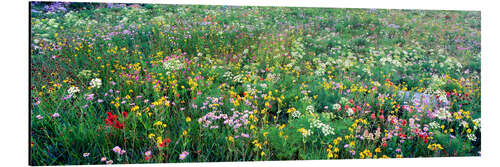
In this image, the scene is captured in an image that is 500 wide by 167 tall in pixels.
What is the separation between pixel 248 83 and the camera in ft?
11.0

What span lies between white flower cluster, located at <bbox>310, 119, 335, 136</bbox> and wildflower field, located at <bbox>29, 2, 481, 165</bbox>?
20 millimetres

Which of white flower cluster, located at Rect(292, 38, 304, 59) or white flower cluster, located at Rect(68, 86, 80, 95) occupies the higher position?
white flower cluster, located at Rect(292, 38, 304, 59)

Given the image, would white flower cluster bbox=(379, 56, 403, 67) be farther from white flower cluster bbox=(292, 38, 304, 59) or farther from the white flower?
the white flower

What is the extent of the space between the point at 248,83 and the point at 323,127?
99cm

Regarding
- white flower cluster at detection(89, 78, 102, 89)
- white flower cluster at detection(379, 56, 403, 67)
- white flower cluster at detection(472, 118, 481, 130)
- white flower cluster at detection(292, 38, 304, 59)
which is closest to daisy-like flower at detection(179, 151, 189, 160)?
white flower cluster at detection(89, 78, 102, 89)

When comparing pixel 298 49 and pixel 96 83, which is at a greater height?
pixel 298 49

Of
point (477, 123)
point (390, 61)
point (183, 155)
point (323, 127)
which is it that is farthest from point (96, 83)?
point (477, 123)

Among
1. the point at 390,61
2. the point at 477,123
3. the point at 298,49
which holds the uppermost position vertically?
the point at 298,49

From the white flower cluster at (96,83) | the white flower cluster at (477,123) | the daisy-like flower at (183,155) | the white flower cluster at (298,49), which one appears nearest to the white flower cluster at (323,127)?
the white flower cluster at (298,49)

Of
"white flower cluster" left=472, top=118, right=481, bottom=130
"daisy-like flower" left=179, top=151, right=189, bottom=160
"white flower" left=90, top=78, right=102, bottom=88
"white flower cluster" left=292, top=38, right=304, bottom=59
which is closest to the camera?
"daisy-like flower" left=179, top=151, right=189, bottom=160

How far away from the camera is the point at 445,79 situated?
3.61 m

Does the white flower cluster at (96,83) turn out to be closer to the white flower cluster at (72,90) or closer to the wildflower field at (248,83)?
the wildflower field at (248,83)

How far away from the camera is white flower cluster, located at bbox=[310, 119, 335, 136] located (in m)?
2.76

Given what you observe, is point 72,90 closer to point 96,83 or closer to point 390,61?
point 96,83
